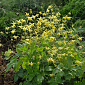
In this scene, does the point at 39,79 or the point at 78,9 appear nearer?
the point at 39,79

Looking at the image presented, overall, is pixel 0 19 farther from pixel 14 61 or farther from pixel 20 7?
pixel 14 61

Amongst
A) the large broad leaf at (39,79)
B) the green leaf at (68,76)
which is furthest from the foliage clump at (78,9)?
the large broad leaf at (39,79)

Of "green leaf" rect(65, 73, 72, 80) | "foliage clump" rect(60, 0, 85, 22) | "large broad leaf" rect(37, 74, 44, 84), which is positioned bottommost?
"green leaf" rect(65, 73, 72, 80)

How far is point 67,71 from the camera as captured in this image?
85.4 inches

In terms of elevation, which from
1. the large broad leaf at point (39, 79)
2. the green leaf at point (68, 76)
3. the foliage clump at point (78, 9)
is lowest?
the green leaf at point (68, 76)

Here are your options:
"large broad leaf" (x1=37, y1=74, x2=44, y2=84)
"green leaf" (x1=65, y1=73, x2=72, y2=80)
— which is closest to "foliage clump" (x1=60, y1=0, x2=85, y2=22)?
"green leaf" (x1=65, y1=73, x2=72, y2=80)

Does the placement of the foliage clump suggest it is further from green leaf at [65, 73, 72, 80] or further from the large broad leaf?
the large broad leaf

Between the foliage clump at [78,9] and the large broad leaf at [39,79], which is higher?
the foliage clump at [78,9]

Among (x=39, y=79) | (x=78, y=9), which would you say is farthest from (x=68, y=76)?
(x=78, y=9)

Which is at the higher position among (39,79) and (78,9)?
(78,9)

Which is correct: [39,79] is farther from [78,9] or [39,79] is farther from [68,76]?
[78,9]

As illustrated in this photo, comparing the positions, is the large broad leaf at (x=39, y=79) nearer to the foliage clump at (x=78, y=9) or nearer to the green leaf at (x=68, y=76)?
the green leaf at (x=68, y=76)

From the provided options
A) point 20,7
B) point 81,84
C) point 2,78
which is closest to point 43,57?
point 81,84

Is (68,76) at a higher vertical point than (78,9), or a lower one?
lower
